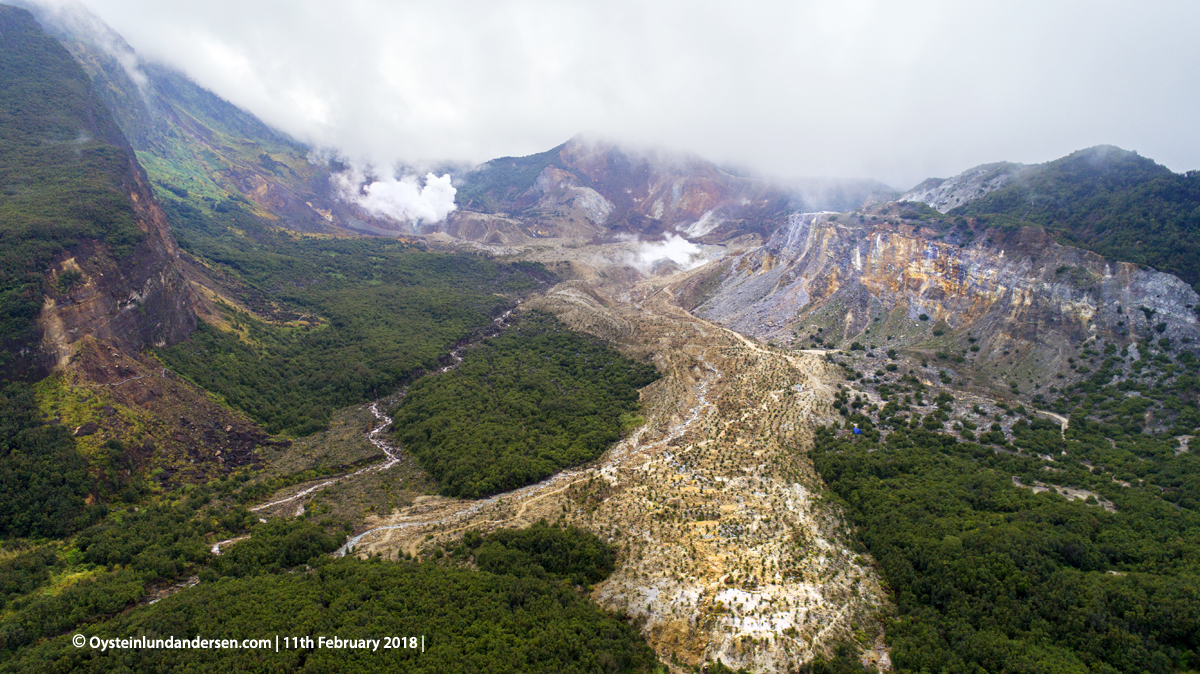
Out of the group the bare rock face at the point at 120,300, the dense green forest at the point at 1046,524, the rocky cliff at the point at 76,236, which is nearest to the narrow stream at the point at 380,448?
the bare rock face at the point at 120,300

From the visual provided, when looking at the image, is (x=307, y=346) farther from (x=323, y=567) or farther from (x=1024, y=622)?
(x=1024, y=622)

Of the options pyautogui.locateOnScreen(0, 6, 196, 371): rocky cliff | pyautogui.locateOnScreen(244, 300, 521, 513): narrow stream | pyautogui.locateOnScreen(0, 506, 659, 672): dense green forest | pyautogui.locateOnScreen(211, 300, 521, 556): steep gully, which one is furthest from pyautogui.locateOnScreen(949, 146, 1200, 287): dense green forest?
pyautogui.locateOnScreen(0, 6, 196, 371): rocky cliff

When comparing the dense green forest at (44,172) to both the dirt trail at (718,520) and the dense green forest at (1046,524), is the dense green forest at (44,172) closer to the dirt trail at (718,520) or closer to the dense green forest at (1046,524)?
the dirt trail at (718,520)

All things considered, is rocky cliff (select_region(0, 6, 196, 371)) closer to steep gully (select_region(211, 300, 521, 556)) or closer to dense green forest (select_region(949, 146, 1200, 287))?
steep gully (select_region(211, 300, 521, 556))

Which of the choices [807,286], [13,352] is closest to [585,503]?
[13,352]

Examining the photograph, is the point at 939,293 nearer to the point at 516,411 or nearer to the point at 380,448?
the point at 516,411

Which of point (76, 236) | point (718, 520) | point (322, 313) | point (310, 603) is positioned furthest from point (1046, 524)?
point (322, 313)
